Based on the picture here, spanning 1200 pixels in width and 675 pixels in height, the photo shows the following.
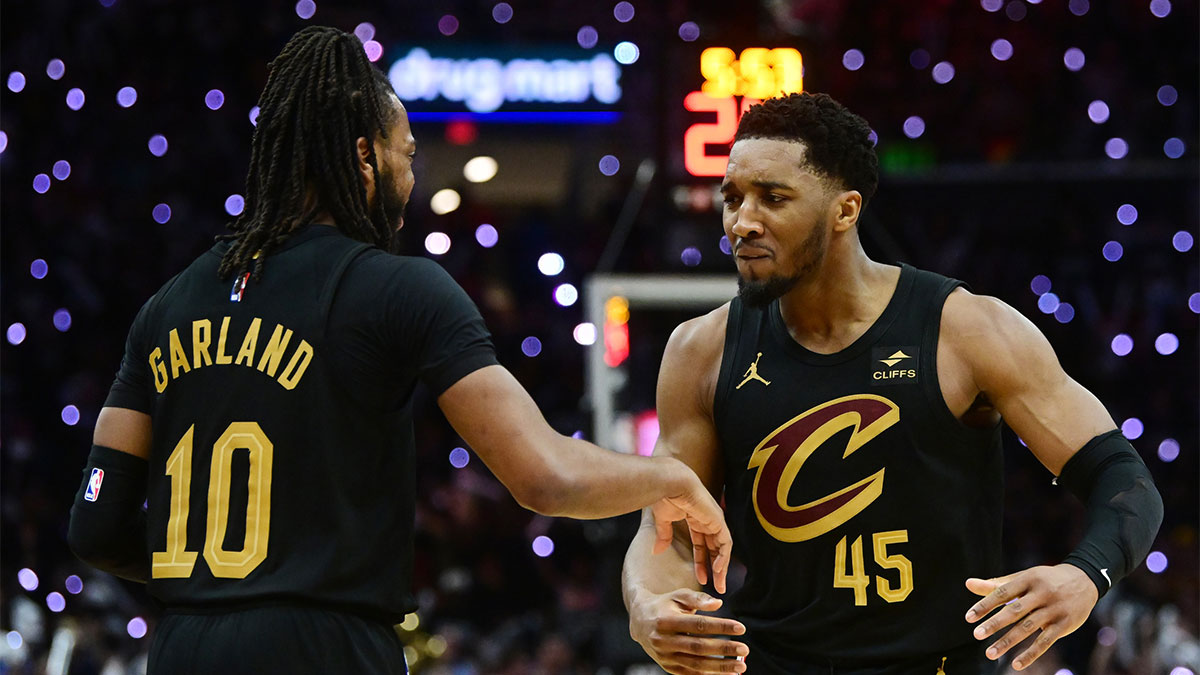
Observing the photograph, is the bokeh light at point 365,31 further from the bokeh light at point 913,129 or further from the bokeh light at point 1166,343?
the bokeh light at point 1166,343

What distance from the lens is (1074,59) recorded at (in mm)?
12984

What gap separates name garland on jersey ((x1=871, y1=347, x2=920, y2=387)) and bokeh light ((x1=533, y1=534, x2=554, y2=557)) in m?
7.00

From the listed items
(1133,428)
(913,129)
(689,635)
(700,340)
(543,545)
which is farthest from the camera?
(913,129)

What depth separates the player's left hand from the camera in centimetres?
273

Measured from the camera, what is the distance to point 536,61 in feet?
28.1

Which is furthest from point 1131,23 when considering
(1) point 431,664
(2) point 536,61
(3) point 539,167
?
(1) point 431,664

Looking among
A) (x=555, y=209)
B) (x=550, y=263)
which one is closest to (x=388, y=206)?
(x=550, y=263)

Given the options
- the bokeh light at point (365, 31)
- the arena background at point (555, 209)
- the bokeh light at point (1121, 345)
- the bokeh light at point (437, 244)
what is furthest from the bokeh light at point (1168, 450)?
the bokeh light at point (365, 31)

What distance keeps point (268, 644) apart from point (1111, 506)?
1.74m

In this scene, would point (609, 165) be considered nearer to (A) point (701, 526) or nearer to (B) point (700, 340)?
(B) point (700, 340)

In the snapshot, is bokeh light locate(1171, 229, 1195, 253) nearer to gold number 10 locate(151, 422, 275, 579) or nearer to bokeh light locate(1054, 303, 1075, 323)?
bokeh light locate(1054, 303, 1075, 323)

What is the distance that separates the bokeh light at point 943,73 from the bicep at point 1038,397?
33.9 ft

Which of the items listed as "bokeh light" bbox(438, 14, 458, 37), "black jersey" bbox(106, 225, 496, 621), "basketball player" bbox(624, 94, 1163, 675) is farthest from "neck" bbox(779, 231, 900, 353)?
"bokeh light" bbox(438, 14, 458, 37)

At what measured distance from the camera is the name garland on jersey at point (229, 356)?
244cm
